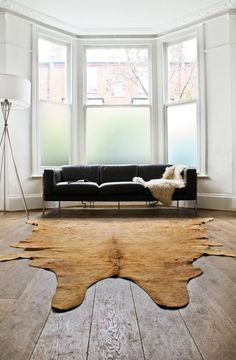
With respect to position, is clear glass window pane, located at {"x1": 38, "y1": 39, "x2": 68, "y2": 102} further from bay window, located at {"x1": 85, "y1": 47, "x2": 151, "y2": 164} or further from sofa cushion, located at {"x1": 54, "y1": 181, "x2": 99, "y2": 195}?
A: sofa cushion, located at {"x1": 54, "y1": 181, "x2": 99, "y2": 195}

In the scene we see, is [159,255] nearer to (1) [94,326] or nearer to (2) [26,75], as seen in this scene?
(1) [94,326]

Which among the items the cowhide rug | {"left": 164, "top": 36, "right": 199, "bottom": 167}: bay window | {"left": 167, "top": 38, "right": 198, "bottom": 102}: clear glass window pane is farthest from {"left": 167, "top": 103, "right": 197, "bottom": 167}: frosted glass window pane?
the cowhide rug

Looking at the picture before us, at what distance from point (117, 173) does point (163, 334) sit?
159 inches

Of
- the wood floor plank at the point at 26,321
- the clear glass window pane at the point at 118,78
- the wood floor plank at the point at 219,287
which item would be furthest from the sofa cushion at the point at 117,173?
the wood floor plank at the point at 26,321

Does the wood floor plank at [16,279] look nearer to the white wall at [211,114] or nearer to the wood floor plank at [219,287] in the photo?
the wood floor plank at [219,287]

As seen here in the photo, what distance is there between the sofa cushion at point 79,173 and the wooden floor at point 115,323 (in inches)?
128

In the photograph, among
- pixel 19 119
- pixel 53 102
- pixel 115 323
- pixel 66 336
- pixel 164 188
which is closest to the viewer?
pixel 66 336

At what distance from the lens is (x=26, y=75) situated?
5.15 meters

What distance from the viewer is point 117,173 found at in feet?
16.8

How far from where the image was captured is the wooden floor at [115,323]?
1015 millimetres

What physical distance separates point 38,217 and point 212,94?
10.4 feet

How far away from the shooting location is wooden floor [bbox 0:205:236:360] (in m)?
1.01

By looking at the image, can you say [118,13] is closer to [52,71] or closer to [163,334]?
[52,71]

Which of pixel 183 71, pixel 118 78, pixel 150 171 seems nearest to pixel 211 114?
pixel 183 71
